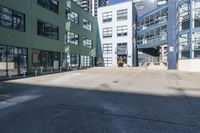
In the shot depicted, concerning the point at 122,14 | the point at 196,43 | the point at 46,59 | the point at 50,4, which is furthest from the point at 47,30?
the point at 122,14

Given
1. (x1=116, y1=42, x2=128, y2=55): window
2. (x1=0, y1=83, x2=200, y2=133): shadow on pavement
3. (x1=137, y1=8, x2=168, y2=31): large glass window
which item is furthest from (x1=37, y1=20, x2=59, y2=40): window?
(x1=137, y1=8, x2=168, y2=31): large glass window

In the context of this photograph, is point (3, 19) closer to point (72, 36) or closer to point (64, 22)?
point (64, 22)

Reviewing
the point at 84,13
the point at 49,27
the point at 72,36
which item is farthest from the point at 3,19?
the point at 84,13

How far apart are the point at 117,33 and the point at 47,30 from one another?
73.3 ft

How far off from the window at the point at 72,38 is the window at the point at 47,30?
348 cm

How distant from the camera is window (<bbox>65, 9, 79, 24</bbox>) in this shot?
105 ft

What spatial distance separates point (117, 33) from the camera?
45.3m

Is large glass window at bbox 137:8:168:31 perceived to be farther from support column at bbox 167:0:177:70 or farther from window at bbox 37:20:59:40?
window at bbox 37:20:59:40

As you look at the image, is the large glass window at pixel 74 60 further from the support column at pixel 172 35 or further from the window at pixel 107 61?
the support column at pixel 172 35

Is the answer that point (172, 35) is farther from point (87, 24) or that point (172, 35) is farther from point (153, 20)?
point (87, 24)

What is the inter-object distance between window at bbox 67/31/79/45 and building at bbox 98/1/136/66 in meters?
12.5

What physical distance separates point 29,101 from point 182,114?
6.19m

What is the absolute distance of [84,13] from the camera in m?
38.0

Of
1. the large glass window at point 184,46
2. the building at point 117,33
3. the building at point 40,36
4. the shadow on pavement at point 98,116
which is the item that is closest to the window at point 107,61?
the building at point 117,33
